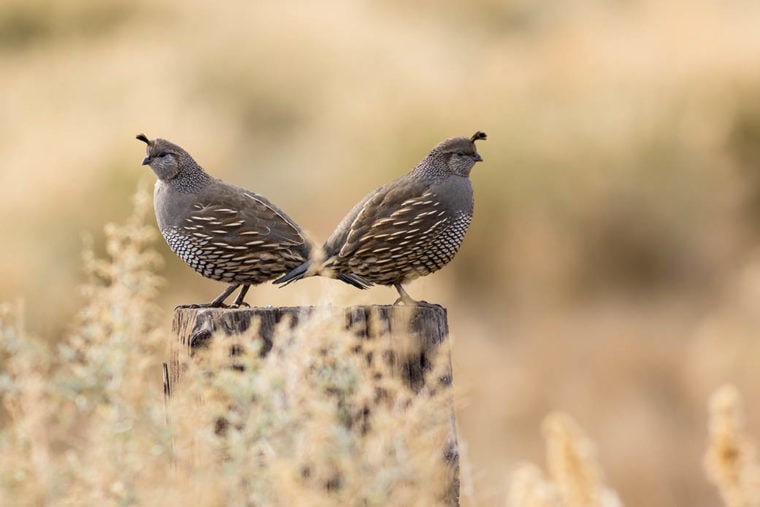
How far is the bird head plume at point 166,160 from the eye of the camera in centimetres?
449

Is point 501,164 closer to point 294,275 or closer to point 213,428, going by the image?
point 294,275

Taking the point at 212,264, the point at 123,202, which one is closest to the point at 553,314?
the point at 123,202

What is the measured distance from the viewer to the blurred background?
282 inches

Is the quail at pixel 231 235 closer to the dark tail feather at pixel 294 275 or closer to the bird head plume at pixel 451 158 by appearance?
the dark tail feather at pixel 294 275

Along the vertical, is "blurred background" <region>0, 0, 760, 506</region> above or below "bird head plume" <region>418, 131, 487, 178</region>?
above

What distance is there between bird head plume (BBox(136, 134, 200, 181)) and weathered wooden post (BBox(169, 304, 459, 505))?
1152mm

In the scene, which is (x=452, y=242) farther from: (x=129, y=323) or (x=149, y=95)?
(x=149, y=95)

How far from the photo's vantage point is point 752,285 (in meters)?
7.91

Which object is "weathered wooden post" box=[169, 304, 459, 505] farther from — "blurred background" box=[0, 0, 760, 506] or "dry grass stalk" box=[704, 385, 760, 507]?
"dry grass stalk" box=[704, 385, 760, 507]

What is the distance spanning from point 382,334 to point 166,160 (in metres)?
1.47

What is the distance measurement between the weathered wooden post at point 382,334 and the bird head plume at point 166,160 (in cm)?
115

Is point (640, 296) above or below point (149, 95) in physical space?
below

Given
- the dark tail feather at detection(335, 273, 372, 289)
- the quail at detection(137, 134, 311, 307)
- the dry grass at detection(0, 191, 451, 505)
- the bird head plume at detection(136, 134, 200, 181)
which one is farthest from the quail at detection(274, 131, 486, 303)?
the dry grass at detection(0, 191, 451, 505)

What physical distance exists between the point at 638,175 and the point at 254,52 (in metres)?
5.62
